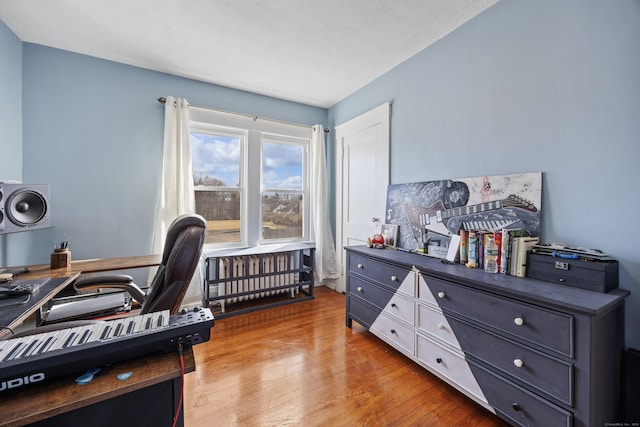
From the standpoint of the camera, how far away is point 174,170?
2770 mm

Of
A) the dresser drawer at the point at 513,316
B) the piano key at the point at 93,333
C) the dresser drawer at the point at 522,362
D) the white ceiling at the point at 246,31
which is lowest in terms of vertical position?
the dresser drawer at the point at 522,362

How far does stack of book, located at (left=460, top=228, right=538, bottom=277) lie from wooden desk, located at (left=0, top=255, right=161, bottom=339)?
241 centimetres

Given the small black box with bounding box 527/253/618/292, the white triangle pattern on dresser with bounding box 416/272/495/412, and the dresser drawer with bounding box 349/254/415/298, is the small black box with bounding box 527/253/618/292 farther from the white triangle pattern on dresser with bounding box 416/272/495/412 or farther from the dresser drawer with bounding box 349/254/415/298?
the dresser drawer with bounding box 349/254/415/298

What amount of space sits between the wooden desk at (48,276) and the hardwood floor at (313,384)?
Result: 3.09 ft

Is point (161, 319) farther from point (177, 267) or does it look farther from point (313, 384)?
point (313, 384)

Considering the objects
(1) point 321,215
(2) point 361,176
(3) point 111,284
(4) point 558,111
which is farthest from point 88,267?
(4) point 558,111

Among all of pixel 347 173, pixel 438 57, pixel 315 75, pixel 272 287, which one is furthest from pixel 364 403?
pixel 315 75

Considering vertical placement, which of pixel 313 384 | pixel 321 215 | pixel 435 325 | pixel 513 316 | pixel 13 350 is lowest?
pixel 313 384

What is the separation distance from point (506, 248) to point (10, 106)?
3.92 metres

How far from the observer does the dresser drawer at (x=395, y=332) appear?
1.90 m

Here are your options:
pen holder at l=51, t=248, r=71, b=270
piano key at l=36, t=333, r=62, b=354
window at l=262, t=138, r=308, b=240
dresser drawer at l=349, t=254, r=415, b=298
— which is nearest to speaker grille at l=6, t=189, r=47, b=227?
pen holder at l=51, t=248, r=71, b=270

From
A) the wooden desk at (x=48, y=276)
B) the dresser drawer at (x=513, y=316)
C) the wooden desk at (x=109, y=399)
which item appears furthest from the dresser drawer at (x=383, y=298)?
the wooden desk at (x=48, y=276)

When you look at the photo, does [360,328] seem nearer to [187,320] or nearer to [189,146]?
[187,320]

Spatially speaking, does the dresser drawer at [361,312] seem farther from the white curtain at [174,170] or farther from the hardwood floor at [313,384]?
the white curtain at [174,170]
